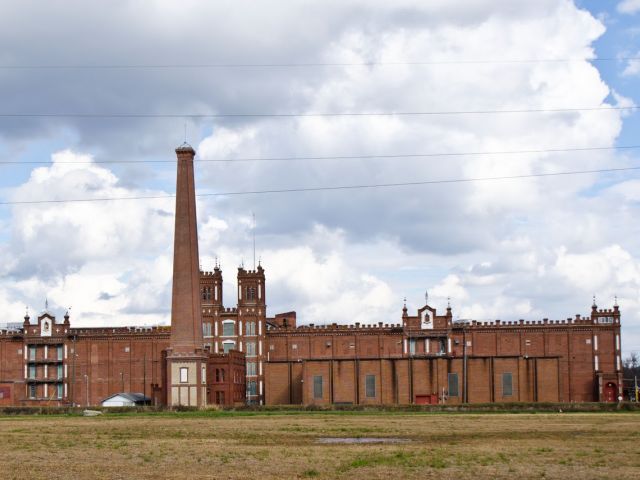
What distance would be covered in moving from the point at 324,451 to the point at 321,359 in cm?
6881

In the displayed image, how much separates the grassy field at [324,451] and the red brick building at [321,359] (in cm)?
4413

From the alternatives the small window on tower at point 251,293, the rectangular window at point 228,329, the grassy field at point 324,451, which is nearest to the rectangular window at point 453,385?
the small window on tower at point 251,293

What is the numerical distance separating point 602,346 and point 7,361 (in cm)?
6560

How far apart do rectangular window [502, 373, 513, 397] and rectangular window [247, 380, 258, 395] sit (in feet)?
92.3

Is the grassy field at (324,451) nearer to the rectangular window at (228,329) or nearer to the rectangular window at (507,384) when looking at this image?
the rectangular window at (507,384)

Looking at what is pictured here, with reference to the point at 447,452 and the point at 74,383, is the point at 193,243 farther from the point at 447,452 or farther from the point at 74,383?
the point at 447,452

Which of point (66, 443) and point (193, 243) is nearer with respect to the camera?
point (66, 443)

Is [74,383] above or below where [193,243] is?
below

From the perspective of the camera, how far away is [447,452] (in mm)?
41062

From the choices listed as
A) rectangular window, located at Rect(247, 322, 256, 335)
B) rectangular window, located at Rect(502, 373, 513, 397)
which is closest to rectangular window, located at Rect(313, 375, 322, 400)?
rectangular window, located at Rect(247, 322, 256, 335)

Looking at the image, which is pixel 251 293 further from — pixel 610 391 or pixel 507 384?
pixel 610 391

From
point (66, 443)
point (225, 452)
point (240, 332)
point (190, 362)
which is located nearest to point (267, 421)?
point (66, 443)

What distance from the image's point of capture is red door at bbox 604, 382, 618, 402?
114m

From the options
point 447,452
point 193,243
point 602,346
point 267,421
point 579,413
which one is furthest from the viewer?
point 602,346
